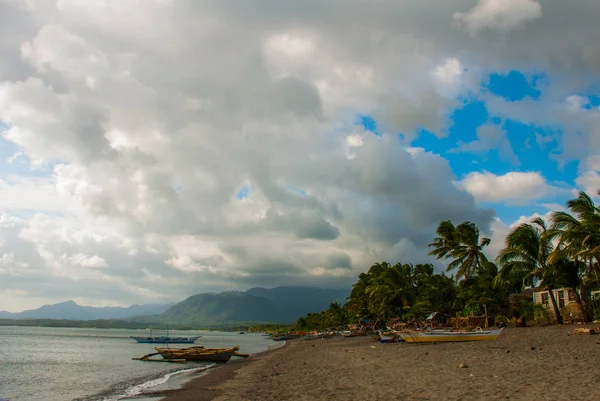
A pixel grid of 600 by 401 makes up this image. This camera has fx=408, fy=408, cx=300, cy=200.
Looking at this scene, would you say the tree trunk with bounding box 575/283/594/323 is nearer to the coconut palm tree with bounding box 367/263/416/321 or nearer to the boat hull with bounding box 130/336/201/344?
the coconut palm tree with bounding box 367/263/416/321

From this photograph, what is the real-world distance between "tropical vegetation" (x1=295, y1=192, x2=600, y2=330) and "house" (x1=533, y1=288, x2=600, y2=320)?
602 millimetres

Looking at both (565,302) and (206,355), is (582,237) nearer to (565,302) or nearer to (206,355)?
(565,302)

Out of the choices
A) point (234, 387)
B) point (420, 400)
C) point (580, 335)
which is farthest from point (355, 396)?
point (580, 335)

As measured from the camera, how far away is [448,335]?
99.7ft

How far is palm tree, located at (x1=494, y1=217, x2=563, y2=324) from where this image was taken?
3566 centimetres

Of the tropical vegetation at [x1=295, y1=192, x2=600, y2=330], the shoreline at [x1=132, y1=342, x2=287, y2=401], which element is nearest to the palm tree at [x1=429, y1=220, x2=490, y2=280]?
the tropical vegetation at [x1=295, y1=192, x2=600, y2=330]

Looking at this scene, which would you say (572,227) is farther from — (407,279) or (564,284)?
(407,279)

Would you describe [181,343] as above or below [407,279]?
below

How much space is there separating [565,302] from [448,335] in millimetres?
16673

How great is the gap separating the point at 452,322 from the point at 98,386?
102ft

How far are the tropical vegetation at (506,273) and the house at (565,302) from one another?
0.60 meters

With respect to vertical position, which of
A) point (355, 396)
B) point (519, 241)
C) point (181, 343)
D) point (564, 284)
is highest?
point (519, 241)

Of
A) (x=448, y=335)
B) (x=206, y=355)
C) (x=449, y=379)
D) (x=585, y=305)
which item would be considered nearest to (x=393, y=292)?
(x=585, y=305)

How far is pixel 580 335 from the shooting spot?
24.4 meters
